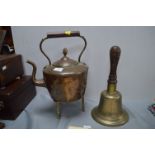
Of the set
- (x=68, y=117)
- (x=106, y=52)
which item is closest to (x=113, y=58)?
(x=106, y=52)

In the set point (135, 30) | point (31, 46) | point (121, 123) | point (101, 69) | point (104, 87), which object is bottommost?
point (121, 123)

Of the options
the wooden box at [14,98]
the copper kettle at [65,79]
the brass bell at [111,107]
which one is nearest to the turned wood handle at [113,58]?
the brass bell at [111,107]

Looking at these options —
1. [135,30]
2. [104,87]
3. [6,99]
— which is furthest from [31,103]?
[135,30]

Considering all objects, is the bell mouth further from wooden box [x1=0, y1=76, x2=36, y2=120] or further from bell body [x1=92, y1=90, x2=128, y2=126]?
wooden box [x1=0, y1=76, x2=36, y2=120]

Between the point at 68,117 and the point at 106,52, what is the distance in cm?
56

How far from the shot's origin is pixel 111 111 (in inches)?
38.5

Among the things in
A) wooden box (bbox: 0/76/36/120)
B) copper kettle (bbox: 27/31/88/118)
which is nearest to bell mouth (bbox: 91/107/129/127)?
copper kettle (bbox: 27/31/88/118)

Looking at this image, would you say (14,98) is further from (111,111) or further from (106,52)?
(106,52)

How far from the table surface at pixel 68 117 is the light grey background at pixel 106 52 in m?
0.13

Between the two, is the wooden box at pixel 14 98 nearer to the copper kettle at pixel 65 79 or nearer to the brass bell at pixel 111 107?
the copper kettle at pixel 65 79

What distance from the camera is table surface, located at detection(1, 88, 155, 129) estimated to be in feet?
3.22
